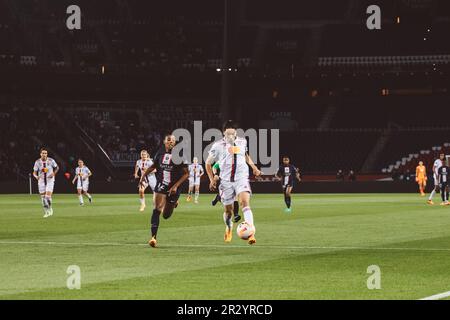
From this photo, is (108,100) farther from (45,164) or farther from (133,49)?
(45,164)

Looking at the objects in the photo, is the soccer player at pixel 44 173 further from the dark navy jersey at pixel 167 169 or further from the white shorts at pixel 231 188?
the white shorts at pixel 231 188

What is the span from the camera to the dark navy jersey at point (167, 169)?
59.6 ft

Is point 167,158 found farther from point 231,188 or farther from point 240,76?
point 240,76

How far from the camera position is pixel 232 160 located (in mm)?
17344

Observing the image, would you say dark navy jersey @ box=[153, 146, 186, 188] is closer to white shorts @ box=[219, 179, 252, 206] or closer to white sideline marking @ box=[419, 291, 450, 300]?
white shorts @ box=[219, 179, 252, 206]

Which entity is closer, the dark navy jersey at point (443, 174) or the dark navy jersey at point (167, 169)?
the dark navy jersey at point (167, 169)

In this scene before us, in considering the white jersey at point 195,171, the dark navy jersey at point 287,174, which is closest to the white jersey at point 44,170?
the dark navy jersey at point 287,174

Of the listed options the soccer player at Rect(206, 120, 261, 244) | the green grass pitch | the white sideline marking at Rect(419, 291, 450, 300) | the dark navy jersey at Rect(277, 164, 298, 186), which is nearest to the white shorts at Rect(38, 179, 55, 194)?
the green grass pitch

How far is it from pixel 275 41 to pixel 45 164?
132 ft

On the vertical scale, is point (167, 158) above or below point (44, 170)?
above

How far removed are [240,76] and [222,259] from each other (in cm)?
4956

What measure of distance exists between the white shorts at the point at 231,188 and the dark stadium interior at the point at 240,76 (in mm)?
42102

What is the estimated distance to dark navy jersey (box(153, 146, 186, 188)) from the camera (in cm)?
1817

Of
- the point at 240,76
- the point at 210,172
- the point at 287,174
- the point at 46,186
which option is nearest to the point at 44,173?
the point at 46,186
